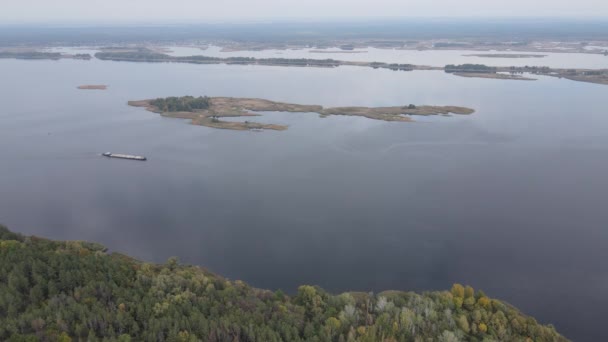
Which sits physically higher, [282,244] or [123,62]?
[123,62]

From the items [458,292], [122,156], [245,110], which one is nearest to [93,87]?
[245,110]

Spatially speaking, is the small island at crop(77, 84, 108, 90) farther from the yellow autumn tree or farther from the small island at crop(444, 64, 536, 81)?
the yellow autumn tree

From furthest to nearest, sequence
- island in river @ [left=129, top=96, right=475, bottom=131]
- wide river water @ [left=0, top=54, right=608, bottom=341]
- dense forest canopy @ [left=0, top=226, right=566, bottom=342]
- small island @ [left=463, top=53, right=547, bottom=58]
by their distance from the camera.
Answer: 1. small island @ [left=463, top=53, right=547, bottom=58]
2. island in river @ [left=129, top=96, right=475, bottom=131]
3. wide river water @ [left=0, top=54, right=608, bottom=341]
4. dense forest canopy @ [left=0, top=226, right=566, bottom=342]

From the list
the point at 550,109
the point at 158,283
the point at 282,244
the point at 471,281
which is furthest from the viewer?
the point at 550,109

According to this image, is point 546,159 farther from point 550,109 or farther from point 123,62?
point 123,62

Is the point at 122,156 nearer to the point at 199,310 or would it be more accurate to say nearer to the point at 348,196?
the point at 348,196

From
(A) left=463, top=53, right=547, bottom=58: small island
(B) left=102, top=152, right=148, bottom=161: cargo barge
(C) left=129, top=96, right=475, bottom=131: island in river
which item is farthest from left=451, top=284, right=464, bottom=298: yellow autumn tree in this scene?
(A) left=463, top=53, right=547, bottom=58: small island

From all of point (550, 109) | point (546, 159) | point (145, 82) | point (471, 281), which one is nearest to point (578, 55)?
point (550, 109)
